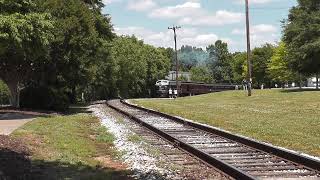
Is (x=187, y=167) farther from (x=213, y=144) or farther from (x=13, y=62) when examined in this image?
(x=13, y=62)

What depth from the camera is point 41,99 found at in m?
36.5

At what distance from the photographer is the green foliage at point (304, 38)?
55.8 meters

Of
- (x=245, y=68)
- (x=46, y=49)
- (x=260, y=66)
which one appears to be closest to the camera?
(x=46, y=49)

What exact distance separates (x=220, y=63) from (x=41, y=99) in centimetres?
15190

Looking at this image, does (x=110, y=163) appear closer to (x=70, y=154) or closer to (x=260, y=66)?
(x=70, y=154)

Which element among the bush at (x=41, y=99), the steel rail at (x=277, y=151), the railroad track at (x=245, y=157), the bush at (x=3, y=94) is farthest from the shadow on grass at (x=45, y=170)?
the bush at (x=3, y=94)

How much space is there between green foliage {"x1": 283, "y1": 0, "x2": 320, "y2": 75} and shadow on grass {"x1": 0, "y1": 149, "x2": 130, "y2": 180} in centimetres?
4572

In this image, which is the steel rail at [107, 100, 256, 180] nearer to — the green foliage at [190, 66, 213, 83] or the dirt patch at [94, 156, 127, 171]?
the dirt patch at [94, 156, 127, 171]

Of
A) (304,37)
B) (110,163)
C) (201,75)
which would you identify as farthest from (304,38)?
(201,75)

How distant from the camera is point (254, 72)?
128875 millimetres

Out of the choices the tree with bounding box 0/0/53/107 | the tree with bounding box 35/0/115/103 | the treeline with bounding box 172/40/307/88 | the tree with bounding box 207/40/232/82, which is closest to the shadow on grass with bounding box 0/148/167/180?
the tree with bounding box 0/0/53/107

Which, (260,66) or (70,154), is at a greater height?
(260,66)

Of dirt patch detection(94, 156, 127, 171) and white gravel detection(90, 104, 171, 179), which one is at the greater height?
white gravel detection(90, 104, 171, 179)

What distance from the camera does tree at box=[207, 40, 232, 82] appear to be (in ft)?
581
